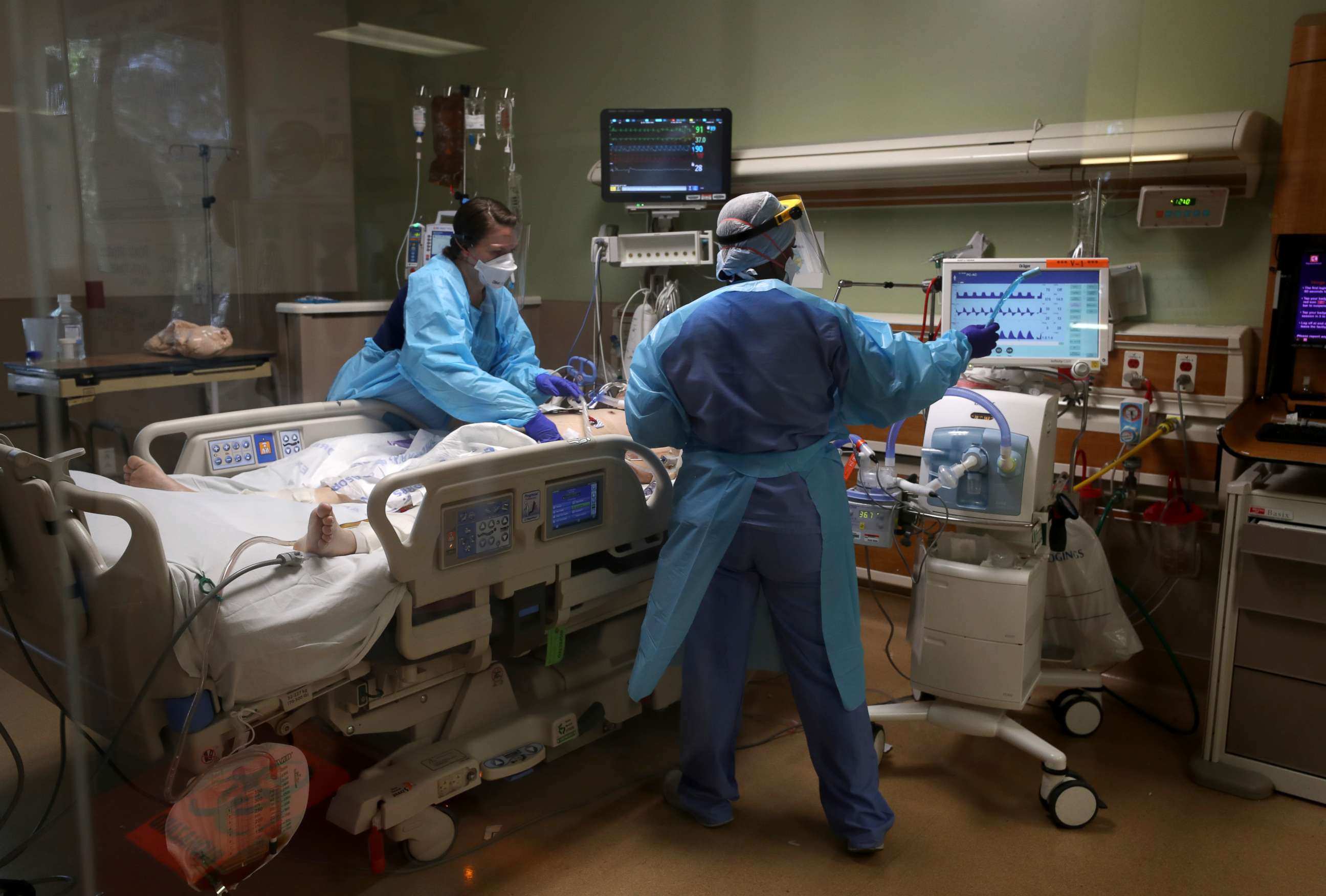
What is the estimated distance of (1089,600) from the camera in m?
2.82

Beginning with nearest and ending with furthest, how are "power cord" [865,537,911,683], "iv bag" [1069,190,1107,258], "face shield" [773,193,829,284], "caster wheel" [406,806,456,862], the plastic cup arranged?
1. the plastic cup
2. "caster wheel" [406,806,456,862]
3. "face shield" [773,193,829,284]
4. "iv bag" [1069,190,1107,258]
5. "power cord" [865,537,911,683]

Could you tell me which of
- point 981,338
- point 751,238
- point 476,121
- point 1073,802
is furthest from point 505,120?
point 1073,802

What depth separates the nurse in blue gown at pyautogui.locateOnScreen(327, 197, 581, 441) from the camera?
8.99 feet

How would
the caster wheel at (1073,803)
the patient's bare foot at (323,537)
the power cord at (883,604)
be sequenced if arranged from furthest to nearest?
the power cord at (883,604) < the caster wheel at (1073,803) < the patient's bare foot at (323,537)

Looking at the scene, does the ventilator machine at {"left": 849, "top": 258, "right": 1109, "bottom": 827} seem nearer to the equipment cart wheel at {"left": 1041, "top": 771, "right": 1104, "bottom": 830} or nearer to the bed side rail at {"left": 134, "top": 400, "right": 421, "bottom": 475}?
the equipment cart wheel at {"left": 1041, "top": 771, "right": 1104, "bottom": 830}

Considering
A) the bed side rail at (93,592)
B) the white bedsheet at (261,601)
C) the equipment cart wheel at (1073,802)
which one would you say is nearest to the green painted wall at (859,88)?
the white bedsheet at (261,601)

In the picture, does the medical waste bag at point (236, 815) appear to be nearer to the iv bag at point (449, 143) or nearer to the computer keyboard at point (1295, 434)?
the iv bag at point (449, 143)

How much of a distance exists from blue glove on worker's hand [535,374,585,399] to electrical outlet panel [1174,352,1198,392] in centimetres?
177

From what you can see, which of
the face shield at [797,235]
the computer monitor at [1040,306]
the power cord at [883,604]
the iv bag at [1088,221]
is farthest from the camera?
the power cord at [883,604]

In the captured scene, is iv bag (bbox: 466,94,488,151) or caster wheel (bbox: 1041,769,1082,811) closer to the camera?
caster wheel (bbox: 1041,769,1082,811)

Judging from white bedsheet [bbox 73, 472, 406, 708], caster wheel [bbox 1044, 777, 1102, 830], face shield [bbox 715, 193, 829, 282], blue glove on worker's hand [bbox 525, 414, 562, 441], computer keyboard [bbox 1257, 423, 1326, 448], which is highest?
face shield [bbox 715, 193, 829, 282]

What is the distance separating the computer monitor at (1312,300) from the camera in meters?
2.72

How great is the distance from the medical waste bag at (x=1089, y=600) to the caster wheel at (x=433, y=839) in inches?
67.1

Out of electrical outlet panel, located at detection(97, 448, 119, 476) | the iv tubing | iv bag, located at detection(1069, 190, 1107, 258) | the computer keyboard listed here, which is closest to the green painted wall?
iv bag, located at detection(1069, 190, 1107, 258)
